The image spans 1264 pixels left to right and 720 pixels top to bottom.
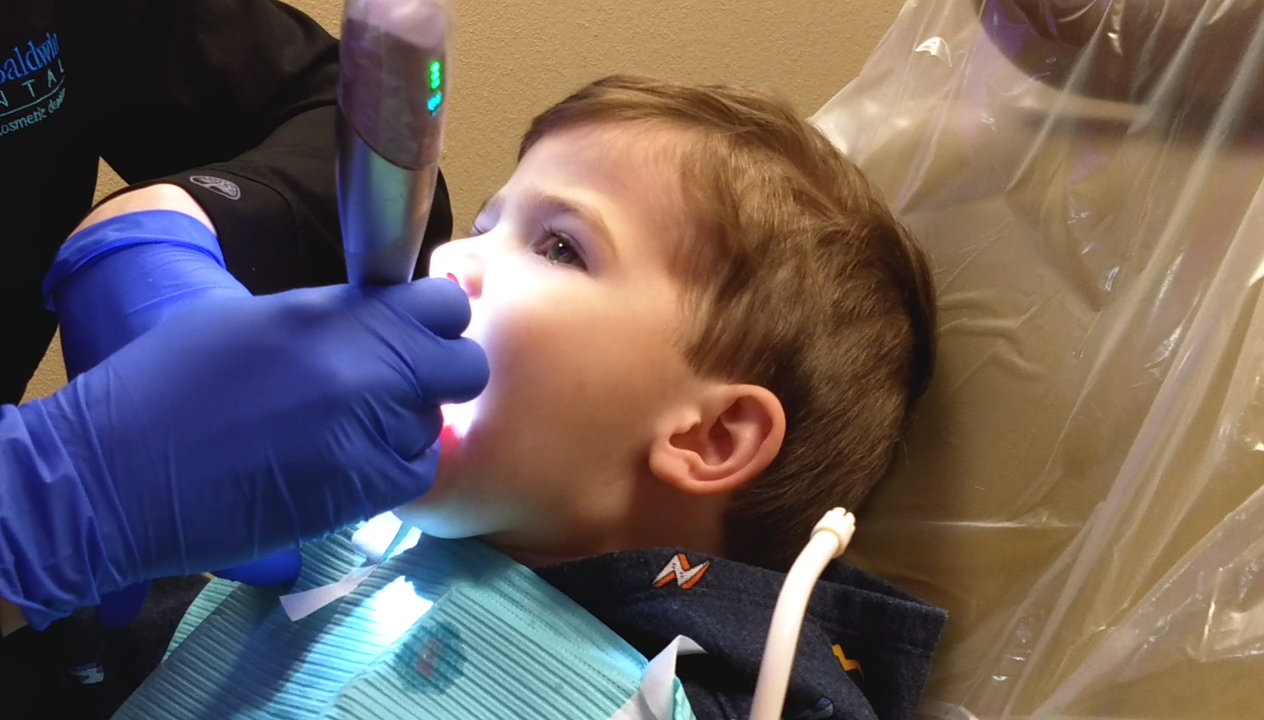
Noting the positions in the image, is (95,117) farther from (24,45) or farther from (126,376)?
(126,376)

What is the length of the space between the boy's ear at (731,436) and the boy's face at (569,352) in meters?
0.02

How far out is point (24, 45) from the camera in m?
0.79

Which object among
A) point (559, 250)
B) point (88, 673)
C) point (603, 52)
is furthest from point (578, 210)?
point (603, 52)

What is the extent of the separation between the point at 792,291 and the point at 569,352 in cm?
17

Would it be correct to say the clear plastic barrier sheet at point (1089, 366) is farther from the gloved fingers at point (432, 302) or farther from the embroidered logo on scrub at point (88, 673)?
the embroidered logo on scrub at point (88, 673)

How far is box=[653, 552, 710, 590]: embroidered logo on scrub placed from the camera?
0.69m

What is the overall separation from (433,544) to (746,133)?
38 cm

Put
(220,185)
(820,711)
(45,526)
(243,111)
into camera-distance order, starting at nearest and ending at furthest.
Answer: (45,526) → (820,711) → (220,185) → (243,111)

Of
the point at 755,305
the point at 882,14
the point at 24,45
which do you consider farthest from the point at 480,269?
the point at 882,14

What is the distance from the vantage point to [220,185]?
0.78 metres

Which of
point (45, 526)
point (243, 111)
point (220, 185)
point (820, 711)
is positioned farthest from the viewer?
point (243, 111)

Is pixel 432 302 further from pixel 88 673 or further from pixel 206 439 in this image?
pixel 88 673

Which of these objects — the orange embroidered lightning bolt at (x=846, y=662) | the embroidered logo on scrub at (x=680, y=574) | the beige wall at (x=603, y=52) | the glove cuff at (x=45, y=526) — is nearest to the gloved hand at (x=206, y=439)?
the glove cuff at (x=45, y=526)

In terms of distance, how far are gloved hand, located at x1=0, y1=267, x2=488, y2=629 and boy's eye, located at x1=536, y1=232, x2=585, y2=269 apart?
0.16m
